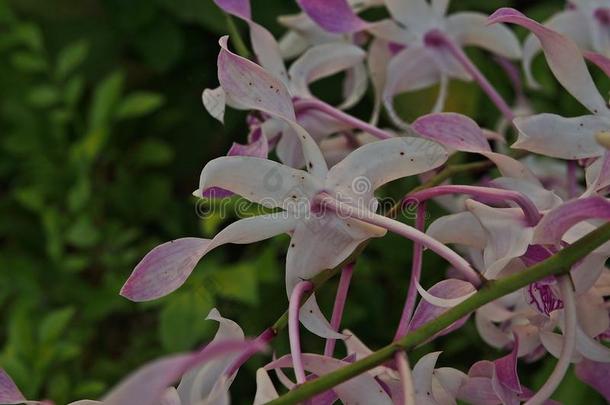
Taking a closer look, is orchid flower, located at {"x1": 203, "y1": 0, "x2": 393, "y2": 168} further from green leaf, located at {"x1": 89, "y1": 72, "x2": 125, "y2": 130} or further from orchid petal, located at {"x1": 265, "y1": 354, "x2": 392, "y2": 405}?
green leaf, located at {"x1": 89, "y1": 72, "x2": 125, "y2": 130}

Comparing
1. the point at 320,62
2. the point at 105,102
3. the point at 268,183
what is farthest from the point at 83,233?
the point at 268,183

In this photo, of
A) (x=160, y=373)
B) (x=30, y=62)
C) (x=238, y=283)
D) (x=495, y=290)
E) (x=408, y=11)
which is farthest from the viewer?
(x=30, y=62)

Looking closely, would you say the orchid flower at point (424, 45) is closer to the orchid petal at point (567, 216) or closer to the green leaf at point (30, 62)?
the orchid petal at point (567, 216)

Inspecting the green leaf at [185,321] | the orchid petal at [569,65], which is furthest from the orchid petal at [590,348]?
the green leaf at [185,321]

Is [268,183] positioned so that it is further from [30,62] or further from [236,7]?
[30,62]

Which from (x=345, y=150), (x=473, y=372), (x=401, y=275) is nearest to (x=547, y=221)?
(x=473, y=372)

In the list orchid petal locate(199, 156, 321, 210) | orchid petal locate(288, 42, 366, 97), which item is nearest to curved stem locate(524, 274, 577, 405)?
orchid petal locate(199, 156, 321, 210)
